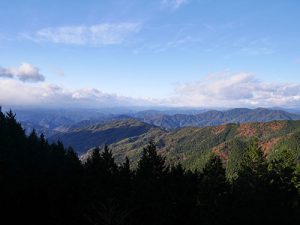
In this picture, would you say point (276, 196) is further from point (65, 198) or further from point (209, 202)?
point (65, 198)

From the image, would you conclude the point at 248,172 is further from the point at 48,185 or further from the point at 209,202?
the point at 48,185

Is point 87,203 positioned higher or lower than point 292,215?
higher

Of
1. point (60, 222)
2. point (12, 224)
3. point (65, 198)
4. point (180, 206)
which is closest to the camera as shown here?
point (12, 224)

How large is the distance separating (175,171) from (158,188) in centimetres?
1224

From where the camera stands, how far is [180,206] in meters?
48.2

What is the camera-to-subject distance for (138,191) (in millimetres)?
41219

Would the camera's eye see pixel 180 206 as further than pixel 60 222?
Yes

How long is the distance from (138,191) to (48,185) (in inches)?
391

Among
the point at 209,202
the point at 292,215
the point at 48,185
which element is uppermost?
the point at 48,185

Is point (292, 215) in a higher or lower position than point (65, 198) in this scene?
lower

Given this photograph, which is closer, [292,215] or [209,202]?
[209,202]

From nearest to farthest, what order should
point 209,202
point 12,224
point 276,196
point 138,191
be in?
point 12,224, point 138,191, point 209,202, point 276,196

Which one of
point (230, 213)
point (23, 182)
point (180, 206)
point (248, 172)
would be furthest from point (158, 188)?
point (248, 172)

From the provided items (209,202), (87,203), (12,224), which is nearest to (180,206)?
(209,202)
